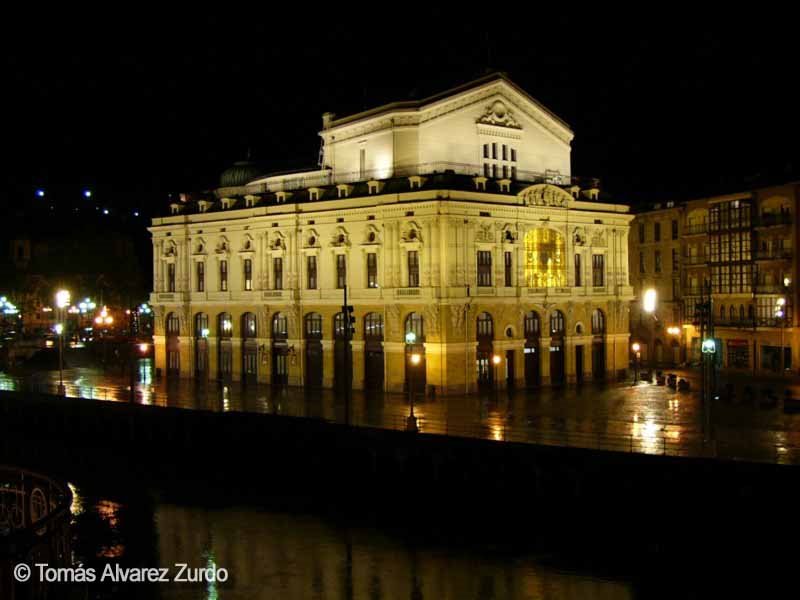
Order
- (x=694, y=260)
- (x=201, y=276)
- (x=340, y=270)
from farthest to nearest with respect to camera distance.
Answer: (x=694, y=260), (x=201, y=276), (x=340, y=270)

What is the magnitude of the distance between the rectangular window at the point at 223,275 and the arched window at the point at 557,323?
27670 mm

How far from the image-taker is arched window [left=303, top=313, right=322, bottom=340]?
255ft

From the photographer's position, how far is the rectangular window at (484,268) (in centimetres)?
7219

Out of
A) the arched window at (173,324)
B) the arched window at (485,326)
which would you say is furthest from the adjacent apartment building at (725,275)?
the arched window at (173,324)

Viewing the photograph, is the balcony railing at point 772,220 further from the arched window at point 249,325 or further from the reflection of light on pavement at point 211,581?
the reflection of light on pavement at point 211,581

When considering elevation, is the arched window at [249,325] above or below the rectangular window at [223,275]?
below

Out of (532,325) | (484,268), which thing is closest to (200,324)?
(484,268)

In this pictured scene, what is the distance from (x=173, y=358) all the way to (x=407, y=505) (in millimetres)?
46931

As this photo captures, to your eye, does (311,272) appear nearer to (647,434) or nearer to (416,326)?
(416,326)

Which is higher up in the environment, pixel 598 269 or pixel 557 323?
pixel 598 269

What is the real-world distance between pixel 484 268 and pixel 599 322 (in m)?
13.9

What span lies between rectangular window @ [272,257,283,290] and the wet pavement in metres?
8.46

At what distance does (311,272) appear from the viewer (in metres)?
78.1

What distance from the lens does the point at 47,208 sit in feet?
545
